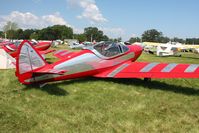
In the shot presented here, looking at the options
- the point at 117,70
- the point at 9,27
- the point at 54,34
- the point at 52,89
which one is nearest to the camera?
the point at 52,89

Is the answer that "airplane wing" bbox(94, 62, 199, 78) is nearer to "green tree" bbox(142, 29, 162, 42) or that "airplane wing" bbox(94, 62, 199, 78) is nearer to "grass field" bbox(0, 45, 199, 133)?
"grass field" bbox(0, 45, 199, 133)

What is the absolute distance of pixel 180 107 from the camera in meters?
6.23

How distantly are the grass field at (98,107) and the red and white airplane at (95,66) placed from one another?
395 mm

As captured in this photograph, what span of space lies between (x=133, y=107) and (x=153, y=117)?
Result: 0.80 meters

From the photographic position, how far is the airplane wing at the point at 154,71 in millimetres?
7727

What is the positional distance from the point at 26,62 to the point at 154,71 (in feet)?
13.6

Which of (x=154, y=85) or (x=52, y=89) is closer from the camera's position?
(x=52, y=89)

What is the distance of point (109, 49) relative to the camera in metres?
9.85

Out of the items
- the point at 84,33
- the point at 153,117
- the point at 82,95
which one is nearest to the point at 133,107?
the point at 153,117

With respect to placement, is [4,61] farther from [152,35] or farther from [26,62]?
[152,35]

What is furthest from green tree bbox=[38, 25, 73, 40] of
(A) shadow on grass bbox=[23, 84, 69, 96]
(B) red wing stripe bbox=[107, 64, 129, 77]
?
(A) shadow on grass bbox=[23, 84, 69, 96]

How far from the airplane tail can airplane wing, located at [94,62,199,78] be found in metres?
2.62

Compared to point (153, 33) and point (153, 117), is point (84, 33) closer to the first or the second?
point (153, 33)

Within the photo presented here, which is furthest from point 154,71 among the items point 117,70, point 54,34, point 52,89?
point 54,34
